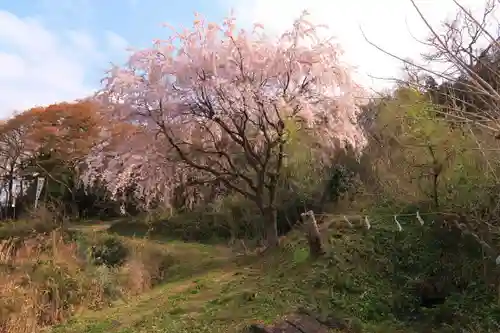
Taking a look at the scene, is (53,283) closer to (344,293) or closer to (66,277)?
(66,277)

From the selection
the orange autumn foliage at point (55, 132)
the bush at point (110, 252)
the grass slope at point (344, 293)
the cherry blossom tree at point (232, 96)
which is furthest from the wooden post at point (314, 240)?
the orange autumn foliage at point (55, 132)

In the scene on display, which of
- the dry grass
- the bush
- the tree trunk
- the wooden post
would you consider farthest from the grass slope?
the bush

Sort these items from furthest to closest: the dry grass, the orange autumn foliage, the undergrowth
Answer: the orange autumn foliage < the undergrowth < the dry grass

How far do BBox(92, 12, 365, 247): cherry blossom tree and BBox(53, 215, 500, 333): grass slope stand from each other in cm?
246

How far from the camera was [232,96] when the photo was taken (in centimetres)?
973

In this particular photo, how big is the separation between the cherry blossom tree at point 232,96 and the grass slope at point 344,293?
2463 millimetres

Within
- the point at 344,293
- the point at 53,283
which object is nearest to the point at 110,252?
the point at 53,283

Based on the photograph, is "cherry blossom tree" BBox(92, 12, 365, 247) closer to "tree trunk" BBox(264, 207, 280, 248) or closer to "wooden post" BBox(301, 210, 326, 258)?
"tree trunk" BBox(264, 207, 280, 248)

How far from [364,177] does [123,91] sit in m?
6.72

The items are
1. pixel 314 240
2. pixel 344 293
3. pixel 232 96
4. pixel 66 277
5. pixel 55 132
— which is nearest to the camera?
pixel 344 293

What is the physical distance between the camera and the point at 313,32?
10562 mm

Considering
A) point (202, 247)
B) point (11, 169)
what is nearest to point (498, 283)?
point (202, 247)

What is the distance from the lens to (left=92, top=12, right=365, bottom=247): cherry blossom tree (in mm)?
9945

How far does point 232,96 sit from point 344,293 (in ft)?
14.9
